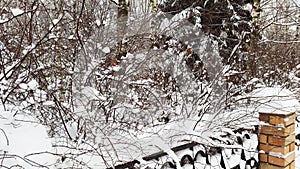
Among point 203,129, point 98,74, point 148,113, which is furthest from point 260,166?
point 98,74

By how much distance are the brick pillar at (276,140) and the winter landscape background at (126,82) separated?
0.08 meters

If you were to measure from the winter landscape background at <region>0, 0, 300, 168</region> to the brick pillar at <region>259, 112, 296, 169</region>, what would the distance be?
75 millimetres

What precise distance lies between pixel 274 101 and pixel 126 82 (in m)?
1.33

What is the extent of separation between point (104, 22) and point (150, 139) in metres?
1.81

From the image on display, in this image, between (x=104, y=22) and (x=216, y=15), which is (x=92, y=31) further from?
(x=216, y=15)

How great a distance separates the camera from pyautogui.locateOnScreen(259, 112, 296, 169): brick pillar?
2.20 meters

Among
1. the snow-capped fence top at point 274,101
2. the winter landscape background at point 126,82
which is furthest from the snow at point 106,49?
the snow-capped fence top at point 274,101

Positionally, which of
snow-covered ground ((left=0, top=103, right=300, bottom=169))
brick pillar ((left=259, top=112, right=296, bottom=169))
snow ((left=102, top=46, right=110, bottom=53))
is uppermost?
snow ((left=102, top=46, right=110, bottom=53))

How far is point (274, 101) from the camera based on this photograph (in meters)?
2.29

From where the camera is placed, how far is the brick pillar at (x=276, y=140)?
220 centimetres

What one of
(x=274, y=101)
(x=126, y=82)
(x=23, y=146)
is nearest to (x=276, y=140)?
(x=274, y=101)

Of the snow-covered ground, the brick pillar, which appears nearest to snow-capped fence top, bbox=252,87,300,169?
the brick pillar

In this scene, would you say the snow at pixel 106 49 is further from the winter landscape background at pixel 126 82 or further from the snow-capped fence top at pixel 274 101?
the snow-capped fence top at pixel 274 101

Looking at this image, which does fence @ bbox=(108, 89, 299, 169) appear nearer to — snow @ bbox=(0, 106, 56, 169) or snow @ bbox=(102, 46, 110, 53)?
snow @ bbox=(0, 106, 56, 169)
